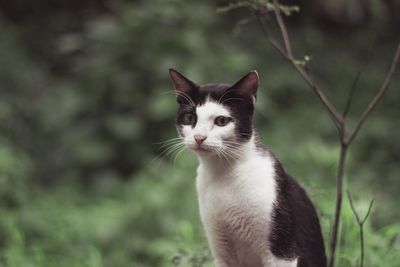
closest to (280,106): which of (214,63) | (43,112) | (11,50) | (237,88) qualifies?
(214,63)

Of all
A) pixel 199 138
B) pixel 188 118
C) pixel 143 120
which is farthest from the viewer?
pixel 143 120

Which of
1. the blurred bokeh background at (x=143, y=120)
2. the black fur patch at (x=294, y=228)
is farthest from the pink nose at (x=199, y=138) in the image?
the blurred bokeh background at (x=143, y=120)

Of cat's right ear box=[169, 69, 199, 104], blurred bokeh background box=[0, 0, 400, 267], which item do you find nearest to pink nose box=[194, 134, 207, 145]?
cat's right ear box=[169, 69, 199, 104]

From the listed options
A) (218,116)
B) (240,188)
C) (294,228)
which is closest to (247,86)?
(218,116)

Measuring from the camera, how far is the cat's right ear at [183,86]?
275 centimetres

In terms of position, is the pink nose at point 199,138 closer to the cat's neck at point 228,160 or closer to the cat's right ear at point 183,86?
the cat's neck at point 228,160

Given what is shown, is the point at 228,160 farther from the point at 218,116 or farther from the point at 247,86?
the point at 247,86

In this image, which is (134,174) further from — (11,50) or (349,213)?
(349,213)

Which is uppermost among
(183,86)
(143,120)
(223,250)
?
(183,86)

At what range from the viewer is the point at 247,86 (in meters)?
2.65

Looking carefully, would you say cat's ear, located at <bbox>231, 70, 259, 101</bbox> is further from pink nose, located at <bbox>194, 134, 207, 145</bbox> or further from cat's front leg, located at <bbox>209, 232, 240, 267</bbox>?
cat's front leg, located at <bbox>209, 232, 240, 267</bbox>

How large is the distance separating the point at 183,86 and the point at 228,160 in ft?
1.15

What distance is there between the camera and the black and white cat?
2600 millimetres

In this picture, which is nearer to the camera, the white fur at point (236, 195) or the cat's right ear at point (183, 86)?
the white fur at point (236, 195)
